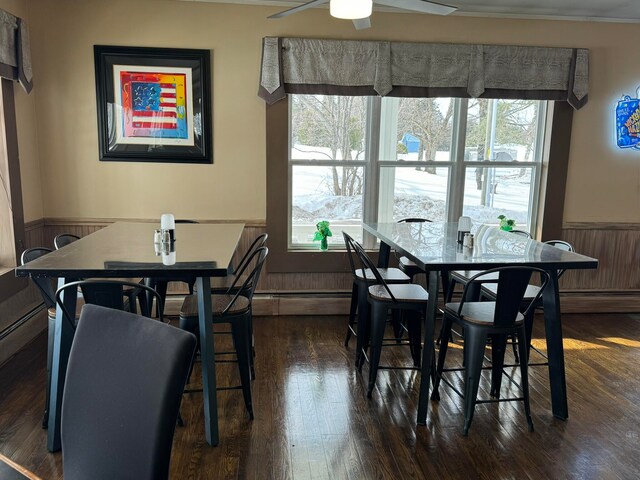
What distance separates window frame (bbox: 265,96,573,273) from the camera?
386cm

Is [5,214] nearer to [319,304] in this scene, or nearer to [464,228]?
[319,304]

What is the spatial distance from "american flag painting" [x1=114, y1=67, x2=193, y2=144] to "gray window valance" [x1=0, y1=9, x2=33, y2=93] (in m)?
0.61

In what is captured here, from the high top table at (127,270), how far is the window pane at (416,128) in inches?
82.3

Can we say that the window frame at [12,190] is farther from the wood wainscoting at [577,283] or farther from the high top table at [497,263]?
the high top table at [497,263]

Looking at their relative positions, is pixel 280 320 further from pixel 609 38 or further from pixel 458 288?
pixel 609 38

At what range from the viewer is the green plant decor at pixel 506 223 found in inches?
160

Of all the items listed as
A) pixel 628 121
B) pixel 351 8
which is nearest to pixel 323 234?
pixel 351 8

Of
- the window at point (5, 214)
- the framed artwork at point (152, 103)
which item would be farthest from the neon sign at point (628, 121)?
the window at point (5, 214)

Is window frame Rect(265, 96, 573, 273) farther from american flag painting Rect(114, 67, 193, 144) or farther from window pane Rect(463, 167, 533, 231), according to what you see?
american flag painting Rect(114, 67, 193, 144)

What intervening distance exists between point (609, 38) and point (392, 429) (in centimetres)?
370

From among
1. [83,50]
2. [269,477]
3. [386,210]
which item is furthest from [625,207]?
[83,50]

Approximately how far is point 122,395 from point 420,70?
347 centimetres

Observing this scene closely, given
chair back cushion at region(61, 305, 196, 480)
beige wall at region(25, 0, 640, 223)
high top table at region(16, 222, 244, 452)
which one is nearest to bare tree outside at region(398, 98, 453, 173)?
beige wall at region(25, 0, 640, 223)

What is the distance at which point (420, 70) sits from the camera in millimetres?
3828
